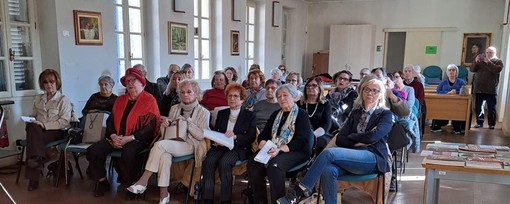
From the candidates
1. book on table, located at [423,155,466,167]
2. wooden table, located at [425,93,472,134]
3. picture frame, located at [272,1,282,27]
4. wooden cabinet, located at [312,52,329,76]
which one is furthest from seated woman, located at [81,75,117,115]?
wooden cabinet, located at [312,52,329,76]

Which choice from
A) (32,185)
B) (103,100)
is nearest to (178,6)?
(103,100)

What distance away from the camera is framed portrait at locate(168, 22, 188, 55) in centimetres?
609

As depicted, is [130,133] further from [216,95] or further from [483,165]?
[483,165]

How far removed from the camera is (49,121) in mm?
3883

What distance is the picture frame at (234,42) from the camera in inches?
296

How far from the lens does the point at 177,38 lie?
6.25 metres

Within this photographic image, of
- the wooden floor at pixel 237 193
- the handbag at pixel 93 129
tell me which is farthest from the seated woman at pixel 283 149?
the handbag at pixel 93 129

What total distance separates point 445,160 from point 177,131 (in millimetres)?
2096

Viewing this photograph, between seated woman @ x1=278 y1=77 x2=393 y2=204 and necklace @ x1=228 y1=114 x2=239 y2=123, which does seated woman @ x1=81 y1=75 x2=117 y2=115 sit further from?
seated woman @ x1=278 y1=77 x2=393 y2=204

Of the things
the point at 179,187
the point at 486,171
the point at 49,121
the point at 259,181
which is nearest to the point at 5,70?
the point at 49,121

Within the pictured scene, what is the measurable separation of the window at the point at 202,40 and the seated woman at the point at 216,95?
8.37 feet

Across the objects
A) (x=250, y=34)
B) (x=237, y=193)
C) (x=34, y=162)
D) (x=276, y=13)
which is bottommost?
(x=237, y=193)

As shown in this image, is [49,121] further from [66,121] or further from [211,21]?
[211,21]

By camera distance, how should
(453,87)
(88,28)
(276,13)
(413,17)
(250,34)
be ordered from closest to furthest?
(88,28)
(453,87)
(250,34)
(276,13)
(413,17)
